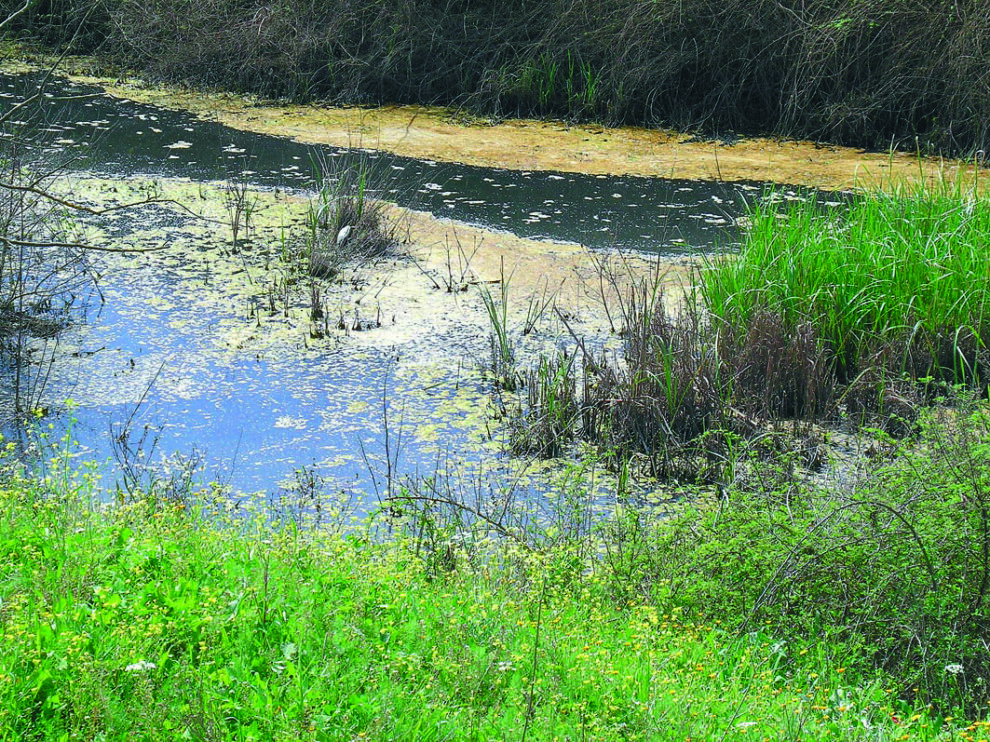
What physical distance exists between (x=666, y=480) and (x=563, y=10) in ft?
23.8

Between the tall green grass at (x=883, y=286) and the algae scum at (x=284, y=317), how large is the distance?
702 mm

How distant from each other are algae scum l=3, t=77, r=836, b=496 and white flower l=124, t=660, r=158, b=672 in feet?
4.25

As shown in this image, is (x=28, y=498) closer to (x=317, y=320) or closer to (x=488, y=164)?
(x=317, y=320)

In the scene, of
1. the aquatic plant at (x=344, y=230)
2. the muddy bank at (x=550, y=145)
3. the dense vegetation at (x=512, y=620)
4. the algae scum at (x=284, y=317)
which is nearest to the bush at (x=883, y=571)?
the dense vegetation at (x=512, y=620)

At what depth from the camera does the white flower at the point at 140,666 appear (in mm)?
2121

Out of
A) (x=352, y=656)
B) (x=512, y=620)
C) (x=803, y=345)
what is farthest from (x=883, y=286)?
(x=352, y=656)

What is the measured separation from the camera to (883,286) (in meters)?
4.86

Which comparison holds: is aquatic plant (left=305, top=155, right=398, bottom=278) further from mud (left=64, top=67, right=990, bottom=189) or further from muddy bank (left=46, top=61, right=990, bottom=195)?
muddy bank (left=46, top=61, right=990, bottom=195)

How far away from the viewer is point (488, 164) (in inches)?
358

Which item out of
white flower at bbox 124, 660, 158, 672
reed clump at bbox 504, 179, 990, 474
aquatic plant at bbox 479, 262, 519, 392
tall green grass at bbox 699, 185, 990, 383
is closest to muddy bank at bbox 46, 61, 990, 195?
tall green grass at bbox 699, 185, 990, 383

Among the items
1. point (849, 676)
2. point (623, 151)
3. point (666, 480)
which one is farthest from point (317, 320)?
point (623, 151)

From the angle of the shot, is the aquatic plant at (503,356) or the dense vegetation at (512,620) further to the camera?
the aquatic plant at (503,356)

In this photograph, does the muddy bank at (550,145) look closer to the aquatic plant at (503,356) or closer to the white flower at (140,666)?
the aquatic plant at (503,356)

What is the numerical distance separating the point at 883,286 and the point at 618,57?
19.0ft
